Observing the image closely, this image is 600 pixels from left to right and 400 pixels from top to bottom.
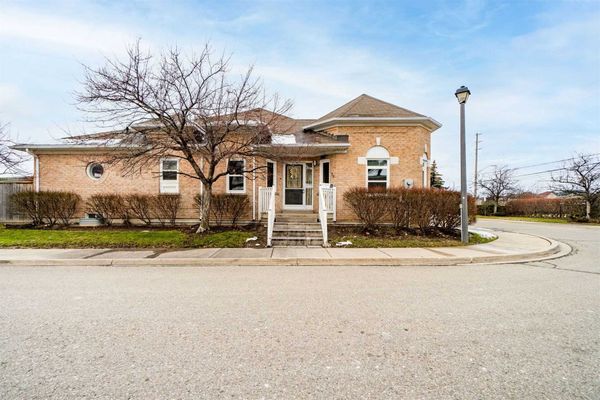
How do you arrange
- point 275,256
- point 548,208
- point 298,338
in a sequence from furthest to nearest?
point 548,208 < point 275,256 < point 298,338

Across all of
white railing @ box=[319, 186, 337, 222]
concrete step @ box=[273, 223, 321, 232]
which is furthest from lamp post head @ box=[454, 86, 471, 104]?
concrete step @ box=[273, 223, 321, 232]

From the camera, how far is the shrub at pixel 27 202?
1301cm

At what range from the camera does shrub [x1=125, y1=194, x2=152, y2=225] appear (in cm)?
1330

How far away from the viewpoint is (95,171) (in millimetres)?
14188

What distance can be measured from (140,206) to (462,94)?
556 inches

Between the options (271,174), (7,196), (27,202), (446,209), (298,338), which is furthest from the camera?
(271,174)

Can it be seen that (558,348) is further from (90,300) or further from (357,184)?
(357,184)

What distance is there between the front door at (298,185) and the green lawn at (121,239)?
4148mm

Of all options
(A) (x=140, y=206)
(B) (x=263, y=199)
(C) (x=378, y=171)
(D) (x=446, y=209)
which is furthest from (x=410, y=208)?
(A) (x=140, y=206)

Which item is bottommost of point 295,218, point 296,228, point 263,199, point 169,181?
point 296,228

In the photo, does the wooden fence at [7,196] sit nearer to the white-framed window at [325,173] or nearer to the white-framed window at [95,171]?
the white-framed window at [95,171]

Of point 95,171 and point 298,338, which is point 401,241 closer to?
point 298,338

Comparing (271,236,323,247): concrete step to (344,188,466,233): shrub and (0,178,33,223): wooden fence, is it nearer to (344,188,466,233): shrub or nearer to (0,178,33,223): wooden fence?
(344,188,466,233): shrub

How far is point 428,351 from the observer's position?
3119 mm
